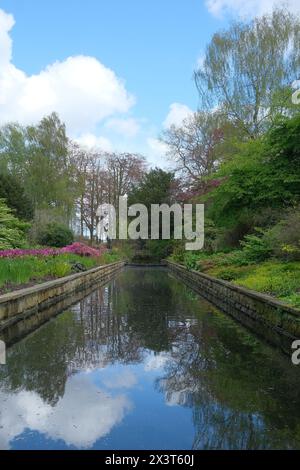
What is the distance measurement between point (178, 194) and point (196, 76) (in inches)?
391

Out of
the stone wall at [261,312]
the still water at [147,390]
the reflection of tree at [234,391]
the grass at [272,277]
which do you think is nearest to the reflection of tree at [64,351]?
the still water at [147,390]

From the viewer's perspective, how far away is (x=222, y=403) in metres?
4.12

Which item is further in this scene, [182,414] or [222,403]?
[222,403]

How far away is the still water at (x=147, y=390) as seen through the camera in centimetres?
338

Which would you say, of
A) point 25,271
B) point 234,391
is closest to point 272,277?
point 25,271

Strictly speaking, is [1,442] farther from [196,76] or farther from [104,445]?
[196,76]

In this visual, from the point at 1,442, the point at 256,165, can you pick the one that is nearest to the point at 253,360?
the point at 1,442

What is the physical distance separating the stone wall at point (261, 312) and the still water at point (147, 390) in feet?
1.25

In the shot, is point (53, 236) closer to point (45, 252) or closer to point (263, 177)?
point (45, 252)

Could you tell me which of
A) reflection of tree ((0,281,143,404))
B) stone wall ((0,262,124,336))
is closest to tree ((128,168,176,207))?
stone wall ((0,262,124,336))

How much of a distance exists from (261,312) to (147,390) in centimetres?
433

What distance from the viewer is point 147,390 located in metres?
4.59

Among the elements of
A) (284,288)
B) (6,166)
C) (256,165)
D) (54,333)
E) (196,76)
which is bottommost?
(54,333)

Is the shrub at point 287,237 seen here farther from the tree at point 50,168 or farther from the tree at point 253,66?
the tree at point 50,168
